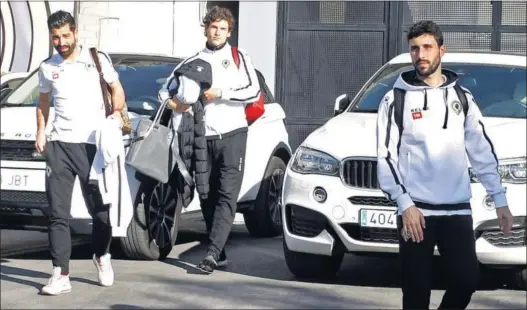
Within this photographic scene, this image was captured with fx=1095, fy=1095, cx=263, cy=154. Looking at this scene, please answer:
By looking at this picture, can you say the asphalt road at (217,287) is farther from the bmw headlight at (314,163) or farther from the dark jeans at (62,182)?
the bmw headlight at (314,163)

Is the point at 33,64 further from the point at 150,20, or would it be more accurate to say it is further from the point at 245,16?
the point at 245,16

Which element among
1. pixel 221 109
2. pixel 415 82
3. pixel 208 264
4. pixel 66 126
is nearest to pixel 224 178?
pixel 221 109

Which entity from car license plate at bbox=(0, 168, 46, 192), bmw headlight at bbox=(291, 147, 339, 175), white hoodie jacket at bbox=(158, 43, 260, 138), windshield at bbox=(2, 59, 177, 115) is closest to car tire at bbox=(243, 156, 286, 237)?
windshield at bbox=(2, 59, 177, 115)

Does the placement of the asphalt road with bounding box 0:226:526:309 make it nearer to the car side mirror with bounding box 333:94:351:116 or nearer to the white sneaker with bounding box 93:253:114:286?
the white sneaker with bounding box 93:253:114:286

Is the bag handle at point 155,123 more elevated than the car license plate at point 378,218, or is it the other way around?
the bag handle at point 155,123

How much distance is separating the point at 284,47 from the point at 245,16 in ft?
1.98

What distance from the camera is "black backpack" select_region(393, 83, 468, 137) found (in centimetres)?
483

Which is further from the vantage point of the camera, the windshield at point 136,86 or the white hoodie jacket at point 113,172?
the windshield at point 136,86

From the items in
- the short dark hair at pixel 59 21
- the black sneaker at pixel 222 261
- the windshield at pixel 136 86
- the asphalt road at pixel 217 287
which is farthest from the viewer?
the windshield at pixel 136 86

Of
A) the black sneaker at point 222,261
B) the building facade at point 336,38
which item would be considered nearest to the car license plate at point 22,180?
the black sneaker at point 222,261

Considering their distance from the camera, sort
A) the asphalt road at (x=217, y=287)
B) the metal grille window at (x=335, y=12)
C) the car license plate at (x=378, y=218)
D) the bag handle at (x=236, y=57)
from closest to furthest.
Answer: the asphalt road at (x=217, y=287) < the car license plate at (x=378, y=218) < the bag handle at (x=236, y=57) < the metal grille window at (x=335, y=12)

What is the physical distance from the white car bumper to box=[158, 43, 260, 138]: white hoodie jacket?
0.61 metres

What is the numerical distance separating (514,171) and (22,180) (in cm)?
324

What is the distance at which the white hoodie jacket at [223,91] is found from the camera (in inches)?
295
